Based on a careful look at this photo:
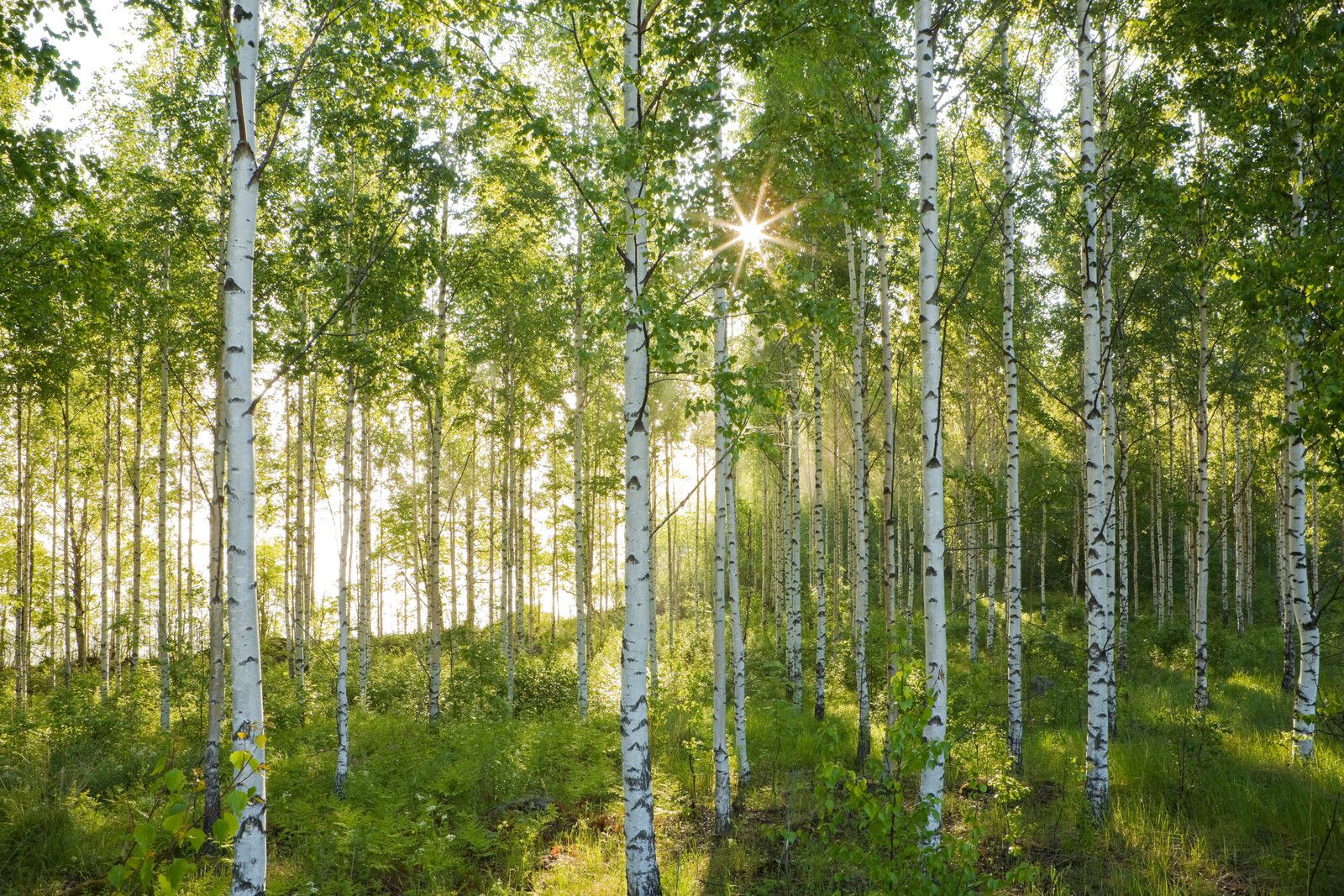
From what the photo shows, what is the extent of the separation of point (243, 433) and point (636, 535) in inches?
109

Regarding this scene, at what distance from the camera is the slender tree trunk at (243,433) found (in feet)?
13.7

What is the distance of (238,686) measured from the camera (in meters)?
4.18

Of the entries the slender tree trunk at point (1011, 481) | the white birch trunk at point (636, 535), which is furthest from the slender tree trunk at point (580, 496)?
the white birch trunk at point (636, 535)

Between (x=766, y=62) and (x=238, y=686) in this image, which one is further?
(x=766, y=62)

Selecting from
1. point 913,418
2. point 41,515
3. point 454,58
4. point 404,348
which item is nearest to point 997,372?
point 913,418

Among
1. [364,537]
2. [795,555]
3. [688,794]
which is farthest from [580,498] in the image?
[688,794]

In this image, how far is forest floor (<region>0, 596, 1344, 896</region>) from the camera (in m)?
6.07

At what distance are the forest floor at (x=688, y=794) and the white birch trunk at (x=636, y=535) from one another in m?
1.25

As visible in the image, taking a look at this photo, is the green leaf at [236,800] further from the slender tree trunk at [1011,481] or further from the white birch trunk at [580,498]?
the white birch trunk at [580,498]

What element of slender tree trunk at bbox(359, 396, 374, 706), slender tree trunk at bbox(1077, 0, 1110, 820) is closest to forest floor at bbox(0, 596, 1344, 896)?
slender tree trunk at bbox(1077, 0, 1110, 820)

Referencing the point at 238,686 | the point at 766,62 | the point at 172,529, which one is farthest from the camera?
the point at 172,529

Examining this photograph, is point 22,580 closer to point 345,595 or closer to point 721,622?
point 345,595

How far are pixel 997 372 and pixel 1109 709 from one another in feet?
35.6

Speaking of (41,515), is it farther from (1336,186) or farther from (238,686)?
(1336,186)
